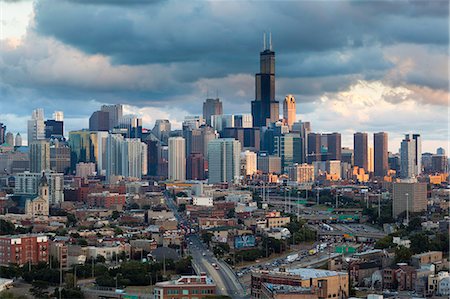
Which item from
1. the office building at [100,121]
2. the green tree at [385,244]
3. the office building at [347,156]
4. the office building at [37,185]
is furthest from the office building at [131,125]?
the green tree at [385,244]

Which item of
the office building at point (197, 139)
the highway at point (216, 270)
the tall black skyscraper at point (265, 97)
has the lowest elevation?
the highway at point (216, 270)

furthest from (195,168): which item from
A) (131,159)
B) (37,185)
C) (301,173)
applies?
(37,185)

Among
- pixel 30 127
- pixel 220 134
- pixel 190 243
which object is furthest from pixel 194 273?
pixel 220 134

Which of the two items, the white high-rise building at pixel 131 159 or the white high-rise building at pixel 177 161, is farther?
the white high-rise building at pixel 131 159

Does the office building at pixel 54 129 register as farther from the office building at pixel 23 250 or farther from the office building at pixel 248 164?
the office building at pixel 23 250

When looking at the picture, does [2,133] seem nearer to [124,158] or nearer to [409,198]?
[124,158]
